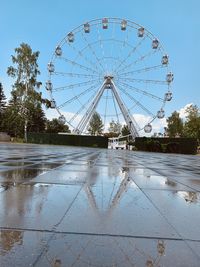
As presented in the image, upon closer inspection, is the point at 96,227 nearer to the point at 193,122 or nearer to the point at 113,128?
the point at 193,122

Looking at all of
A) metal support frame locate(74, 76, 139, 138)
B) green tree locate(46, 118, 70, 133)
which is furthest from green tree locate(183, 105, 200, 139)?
green tree locate(46, 118, 70, 133)

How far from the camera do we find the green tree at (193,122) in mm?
51500

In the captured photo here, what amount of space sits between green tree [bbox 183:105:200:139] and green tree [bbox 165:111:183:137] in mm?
19082

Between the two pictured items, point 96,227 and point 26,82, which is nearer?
point 96,227

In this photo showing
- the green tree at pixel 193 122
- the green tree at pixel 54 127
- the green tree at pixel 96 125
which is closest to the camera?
the green tree at pixel 193 122

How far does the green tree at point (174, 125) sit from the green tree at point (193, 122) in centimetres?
1908

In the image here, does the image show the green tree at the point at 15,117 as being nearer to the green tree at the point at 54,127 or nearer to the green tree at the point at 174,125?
the green tree at the point at 54,127

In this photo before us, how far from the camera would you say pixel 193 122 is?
171 ft

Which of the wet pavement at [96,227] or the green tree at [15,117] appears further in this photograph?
the green tree at [15,117]

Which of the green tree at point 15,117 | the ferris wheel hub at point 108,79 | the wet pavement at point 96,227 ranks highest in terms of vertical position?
the ferris wheel hub at point 108,79

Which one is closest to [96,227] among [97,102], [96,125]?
[97,102]

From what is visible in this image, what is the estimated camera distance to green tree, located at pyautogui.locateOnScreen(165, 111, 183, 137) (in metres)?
75.7

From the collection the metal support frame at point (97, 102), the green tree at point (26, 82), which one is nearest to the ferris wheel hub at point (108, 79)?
the metal support frame at point (97, 102)

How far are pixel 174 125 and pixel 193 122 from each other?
2490 centimetres
